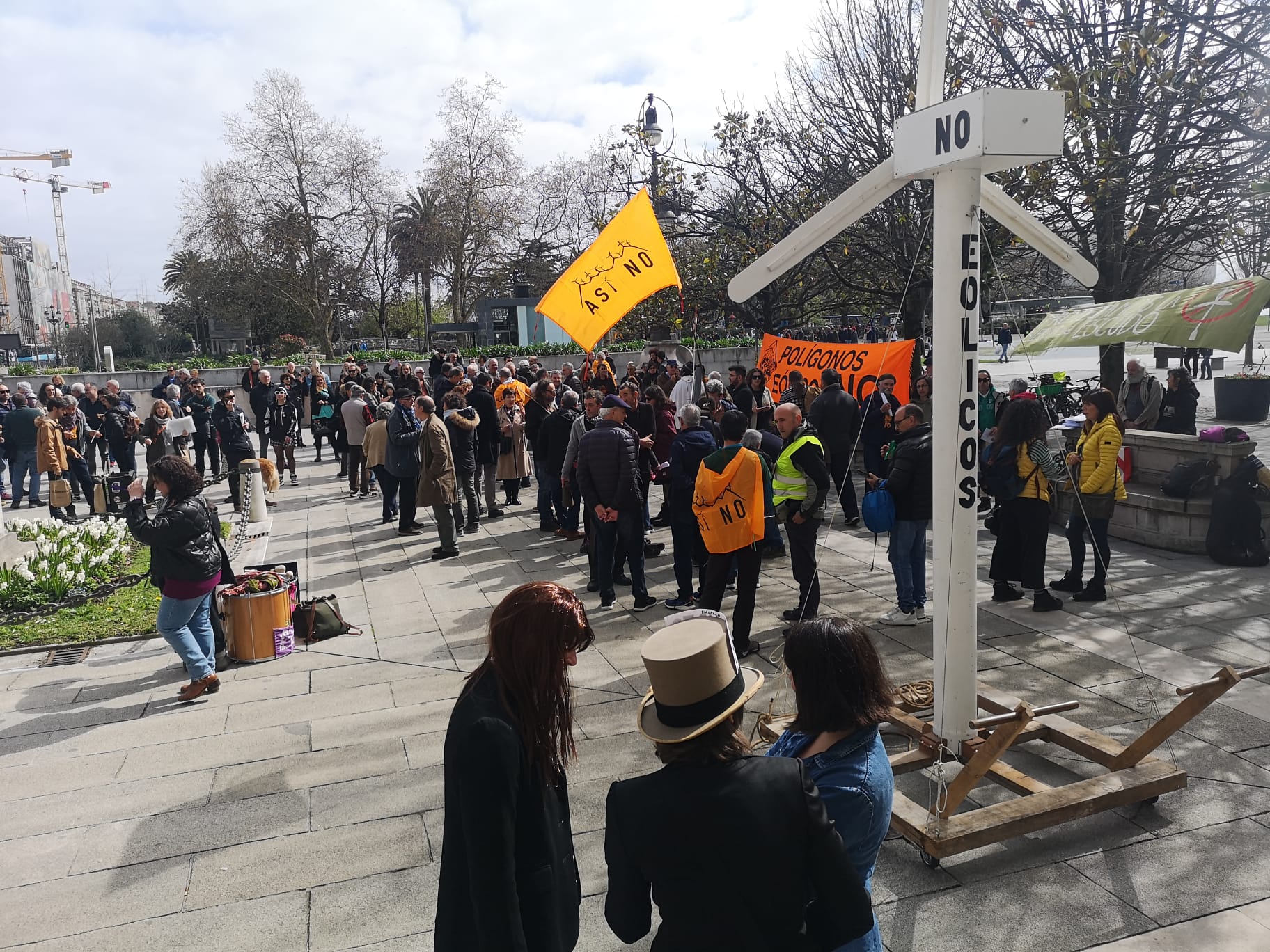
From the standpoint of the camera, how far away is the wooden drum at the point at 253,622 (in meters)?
7.15

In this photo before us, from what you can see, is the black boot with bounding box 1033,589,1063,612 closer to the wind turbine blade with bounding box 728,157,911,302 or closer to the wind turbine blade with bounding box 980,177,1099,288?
the wind turbine blade with bounding box 980,177,1099,288

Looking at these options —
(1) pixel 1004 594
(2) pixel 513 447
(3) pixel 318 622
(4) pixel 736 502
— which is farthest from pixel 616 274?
(1) pixel 1004 594

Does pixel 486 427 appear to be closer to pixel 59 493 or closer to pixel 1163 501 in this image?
pixel 59 493

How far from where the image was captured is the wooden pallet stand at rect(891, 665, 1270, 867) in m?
3.81

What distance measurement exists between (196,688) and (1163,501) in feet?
29.9

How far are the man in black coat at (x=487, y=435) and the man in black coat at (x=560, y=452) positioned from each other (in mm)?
1329

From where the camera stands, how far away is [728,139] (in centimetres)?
1728

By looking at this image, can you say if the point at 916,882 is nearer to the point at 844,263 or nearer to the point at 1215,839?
the point at 1215,839

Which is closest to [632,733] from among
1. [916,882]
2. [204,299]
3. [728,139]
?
[916,882]

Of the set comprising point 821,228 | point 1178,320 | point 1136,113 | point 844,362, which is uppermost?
point 1136,113

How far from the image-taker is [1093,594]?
25.2 ft

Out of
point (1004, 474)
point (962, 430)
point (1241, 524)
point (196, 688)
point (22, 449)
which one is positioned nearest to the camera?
point (962, 430)

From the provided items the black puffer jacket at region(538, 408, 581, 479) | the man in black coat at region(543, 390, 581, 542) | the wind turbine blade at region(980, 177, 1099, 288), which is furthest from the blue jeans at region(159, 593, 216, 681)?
the wind turbine blade at region(980, 177, 1099, 288)

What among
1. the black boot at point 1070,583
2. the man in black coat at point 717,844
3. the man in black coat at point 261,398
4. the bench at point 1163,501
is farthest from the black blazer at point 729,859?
the man in black coat at point 261,398
